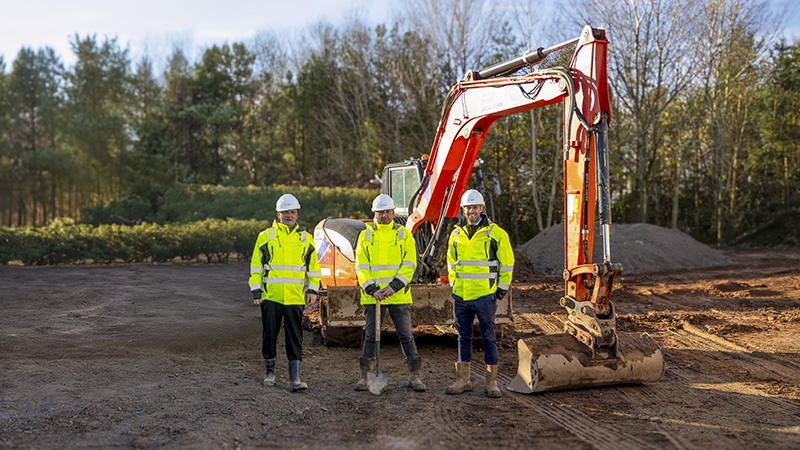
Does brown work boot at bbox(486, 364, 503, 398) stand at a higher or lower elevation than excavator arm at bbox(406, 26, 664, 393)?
lower

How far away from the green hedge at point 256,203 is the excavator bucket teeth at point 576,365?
49.8 ft

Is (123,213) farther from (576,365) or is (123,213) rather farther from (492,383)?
(576,365)

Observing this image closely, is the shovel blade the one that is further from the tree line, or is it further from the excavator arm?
the tree line

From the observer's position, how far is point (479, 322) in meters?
6.21

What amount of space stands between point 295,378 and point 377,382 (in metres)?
0.85

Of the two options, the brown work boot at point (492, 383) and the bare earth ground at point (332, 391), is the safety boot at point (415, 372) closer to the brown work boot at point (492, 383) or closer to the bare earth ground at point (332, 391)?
the bare earth ground at point (332, 391)

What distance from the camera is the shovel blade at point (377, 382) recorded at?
621 cm

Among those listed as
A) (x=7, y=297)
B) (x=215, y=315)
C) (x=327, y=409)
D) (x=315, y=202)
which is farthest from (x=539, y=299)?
(x=315, y=202)

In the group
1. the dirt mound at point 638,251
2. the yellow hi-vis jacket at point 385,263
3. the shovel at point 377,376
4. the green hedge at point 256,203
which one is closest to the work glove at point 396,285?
the yellow hi-vis jacket at point 385,263

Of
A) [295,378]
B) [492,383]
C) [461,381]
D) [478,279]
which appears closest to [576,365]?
[492,383]

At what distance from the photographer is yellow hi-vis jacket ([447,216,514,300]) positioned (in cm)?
613

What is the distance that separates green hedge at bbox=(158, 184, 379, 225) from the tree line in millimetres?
→ 4503

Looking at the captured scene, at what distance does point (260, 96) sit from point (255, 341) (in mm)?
35283

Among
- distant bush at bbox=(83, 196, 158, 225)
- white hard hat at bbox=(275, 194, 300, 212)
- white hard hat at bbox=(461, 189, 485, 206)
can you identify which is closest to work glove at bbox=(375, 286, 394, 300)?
white hard hat at bbox=(461, 189, 485, 206)
